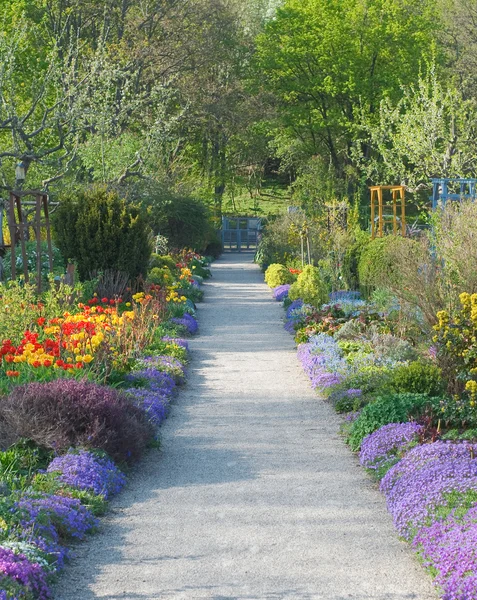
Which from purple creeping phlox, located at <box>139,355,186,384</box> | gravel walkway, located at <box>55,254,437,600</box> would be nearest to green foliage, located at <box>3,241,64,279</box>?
purple creeping phlox, located at <box>139,355,186,384</box>

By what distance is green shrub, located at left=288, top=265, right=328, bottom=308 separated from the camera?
1641 centimetres

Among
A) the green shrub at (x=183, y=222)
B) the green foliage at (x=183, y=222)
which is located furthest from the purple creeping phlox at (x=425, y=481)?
the green shrub at (x=183, y=222)

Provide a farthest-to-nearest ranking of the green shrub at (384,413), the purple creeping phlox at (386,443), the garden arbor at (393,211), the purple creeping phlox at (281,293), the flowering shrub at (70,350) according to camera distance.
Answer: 1. the purple creeping phlox at (281,293)
2. the garden arbor at (393,211)
3. the flowering shrub at (70,350)
4. the green shrub at (384,413)
5. the purple creeping phlox at (386,443)

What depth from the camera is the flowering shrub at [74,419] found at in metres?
6.45

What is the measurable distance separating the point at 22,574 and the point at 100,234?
12583 mm

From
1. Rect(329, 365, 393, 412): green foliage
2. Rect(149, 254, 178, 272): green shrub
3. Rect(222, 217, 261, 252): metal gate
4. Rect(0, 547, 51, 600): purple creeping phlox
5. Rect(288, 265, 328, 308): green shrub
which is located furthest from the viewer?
Rect(222, 217, 261, 252): metal gate

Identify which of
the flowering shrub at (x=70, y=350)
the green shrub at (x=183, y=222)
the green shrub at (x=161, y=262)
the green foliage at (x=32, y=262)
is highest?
the green shrub at (x=183, y=222)

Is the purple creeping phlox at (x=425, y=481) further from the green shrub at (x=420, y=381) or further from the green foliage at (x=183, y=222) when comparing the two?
the green foliage at (x=183, y=222)

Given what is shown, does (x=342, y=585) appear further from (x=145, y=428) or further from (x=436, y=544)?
(x=145, y=428)

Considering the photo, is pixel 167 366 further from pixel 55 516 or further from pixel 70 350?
pixel 55 516

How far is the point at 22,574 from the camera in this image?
13.7 feet

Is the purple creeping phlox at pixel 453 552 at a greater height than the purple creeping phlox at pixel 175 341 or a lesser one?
lesser

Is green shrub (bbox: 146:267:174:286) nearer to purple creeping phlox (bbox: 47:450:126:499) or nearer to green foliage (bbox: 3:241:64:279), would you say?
green foliage (bbox: 3:241:64:279)

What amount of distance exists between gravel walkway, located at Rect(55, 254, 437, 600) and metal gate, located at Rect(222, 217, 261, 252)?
3426 cm
